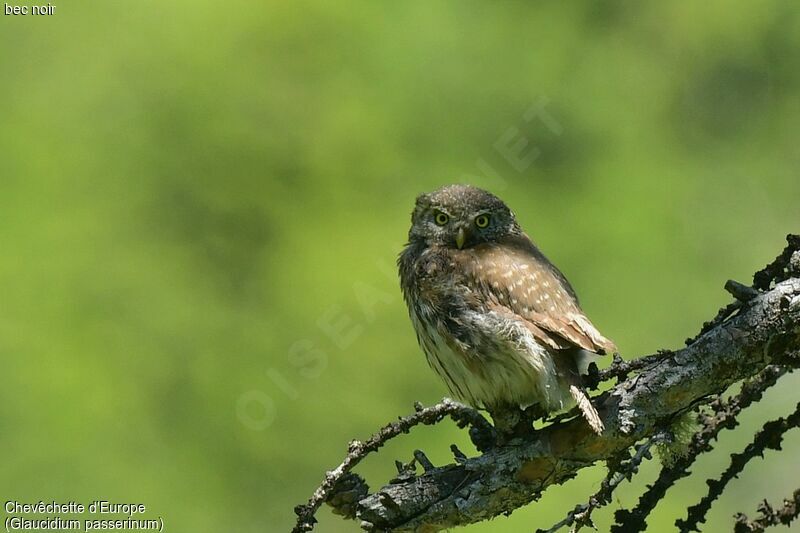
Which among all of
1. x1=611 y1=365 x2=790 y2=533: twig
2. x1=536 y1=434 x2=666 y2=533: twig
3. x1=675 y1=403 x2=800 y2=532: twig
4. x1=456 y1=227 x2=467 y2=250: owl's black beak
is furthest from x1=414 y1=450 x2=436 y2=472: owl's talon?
x1=456 y1=227 x2=467 y2=250: owl's black beak

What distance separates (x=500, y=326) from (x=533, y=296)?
0.70ft

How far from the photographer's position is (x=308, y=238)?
28.1 feet

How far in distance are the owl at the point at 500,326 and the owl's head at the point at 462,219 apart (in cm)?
14

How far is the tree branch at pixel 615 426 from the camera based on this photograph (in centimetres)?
316

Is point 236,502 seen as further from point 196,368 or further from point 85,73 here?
point 85,73

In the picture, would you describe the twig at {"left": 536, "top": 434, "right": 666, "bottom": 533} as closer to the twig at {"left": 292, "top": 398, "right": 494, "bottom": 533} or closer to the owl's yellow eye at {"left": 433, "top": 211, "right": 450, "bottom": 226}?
the twig at {"left": 292, "top": 398, "right": 494, "bottom": 533}

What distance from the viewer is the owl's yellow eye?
196 inches

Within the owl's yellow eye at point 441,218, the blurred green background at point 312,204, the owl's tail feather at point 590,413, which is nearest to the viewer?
the owl's tail feather at point 590,413

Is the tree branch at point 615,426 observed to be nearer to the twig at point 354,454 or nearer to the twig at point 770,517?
the twig at point 354,454

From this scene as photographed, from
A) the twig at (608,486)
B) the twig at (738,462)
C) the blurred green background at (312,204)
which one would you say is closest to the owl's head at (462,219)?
the twig at (608,486)

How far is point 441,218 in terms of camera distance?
16.5 ft

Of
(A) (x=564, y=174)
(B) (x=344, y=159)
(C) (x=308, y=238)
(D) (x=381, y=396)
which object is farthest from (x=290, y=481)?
(A) (x=564, y=174)

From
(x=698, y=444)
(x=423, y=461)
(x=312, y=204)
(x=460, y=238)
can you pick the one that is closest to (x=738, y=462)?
(x=698, y=444)

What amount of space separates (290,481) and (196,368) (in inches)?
A: 44.9
